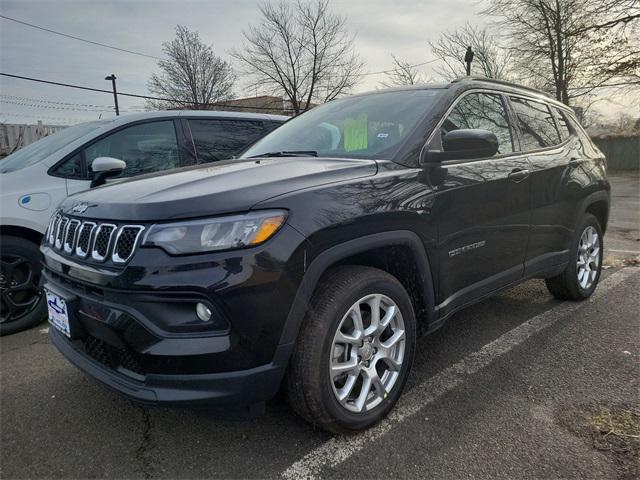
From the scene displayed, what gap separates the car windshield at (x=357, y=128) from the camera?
2.63m

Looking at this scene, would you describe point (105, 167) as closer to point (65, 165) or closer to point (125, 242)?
point (65, 165)

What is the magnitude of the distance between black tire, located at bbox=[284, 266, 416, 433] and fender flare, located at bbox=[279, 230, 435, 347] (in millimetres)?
71

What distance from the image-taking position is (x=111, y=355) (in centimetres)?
200

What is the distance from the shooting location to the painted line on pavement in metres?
2.00

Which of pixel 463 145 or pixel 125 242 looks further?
pixel 463 145

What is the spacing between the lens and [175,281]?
5.66ft

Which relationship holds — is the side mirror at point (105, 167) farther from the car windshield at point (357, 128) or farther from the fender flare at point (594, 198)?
the fender flare at point (594, 198)

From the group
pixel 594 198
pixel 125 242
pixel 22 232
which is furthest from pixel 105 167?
pixel 594 198

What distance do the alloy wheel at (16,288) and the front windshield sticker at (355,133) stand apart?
9.00ft

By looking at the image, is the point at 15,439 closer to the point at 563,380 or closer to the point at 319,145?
the point at 319,145

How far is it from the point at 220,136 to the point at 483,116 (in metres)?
2.71

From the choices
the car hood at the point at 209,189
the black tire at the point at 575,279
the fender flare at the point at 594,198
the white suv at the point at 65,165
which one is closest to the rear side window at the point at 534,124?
the fender flare at the point at 594,198

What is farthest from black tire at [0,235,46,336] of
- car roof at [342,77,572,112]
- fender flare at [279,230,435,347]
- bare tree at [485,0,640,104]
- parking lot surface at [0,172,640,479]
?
bare tree at [485,0,640,104]

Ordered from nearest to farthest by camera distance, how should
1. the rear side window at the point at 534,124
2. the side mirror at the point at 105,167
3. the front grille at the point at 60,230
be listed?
the front grille at the point at 60,230 → the rear side window at the point at 534,124 → the side mirror at the point at 105,167
